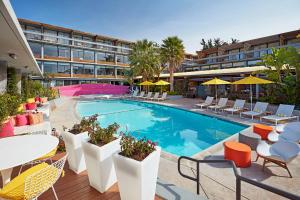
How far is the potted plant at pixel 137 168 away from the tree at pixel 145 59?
26.4 meters

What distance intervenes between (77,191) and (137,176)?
155cm

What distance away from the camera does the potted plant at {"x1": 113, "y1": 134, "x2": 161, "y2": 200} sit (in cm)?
269

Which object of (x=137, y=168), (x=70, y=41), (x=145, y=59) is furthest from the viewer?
(x=70, y=41)

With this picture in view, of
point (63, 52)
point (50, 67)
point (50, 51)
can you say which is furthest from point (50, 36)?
point (50, 67)

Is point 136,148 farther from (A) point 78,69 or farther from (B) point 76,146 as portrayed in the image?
(A) point 78,69

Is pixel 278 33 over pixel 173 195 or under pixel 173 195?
over

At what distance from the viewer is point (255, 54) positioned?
69.4 ft

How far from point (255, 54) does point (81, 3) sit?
20046mm

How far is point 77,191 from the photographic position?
3.39 m

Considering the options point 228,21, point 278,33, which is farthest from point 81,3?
point 278,33

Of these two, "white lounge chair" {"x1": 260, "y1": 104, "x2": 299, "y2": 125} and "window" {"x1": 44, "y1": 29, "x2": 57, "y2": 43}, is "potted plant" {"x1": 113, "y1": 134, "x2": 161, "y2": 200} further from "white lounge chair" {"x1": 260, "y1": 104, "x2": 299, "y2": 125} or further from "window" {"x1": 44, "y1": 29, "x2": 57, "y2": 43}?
"window" {"x1": 44, "y1": 29, "x2": 57, "y2": 43}

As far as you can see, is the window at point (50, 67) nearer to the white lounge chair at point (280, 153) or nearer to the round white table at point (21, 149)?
the round white table at point (21, 149)

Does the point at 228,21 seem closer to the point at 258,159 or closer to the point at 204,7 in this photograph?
the point at 204,7

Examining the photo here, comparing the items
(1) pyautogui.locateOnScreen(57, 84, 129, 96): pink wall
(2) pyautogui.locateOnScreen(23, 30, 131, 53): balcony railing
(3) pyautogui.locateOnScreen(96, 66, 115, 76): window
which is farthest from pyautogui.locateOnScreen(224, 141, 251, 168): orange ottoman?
(3) pyautogui.locateOnScreen(96, 66, 115, 76): window
